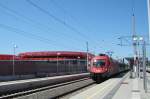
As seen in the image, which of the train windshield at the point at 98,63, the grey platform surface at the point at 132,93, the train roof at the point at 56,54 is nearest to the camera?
the grey platform surface at the point at 132,93

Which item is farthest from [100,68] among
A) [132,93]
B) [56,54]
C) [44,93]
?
[56,54]

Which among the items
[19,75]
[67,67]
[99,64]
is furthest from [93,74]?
[67,67]

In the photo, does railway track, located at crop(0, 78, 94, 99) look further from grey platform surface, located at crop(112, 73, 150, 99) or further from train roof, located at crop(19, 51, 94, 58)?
train roof, located at crop(19, 51, 94, 58)

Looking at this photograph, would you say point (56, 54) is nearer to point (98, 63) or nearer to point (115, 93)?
point (98, 63)

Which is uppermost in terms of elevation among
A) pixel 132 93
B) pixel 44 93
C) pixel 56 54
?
pixel 56 54

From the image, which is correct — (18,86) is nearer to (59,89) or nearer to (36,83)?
(36,83)

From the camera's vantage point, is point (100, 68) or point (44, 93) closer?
point (44, 93)

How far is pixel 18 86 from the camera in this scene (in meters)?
29.1

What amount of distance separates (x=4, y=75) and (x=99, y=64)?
40.4 feet

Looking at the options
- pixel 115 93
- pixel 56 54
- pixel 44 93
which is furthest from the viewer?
pixel 56 54

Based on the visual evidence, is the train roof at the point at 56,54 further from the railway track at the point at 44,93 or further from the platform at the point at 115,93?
the platform at the point at 115,93

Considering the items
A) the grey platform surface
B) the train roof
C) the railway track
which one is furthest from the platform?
the train roof

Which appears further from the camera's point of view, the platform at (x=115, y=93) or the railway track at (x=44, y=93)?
the platform at (x=115, y=93)

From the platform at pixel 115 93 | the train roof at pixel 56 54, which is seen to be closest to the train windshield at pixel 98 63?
the platform at pixel 115 93
